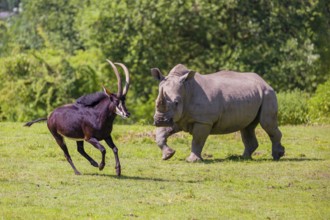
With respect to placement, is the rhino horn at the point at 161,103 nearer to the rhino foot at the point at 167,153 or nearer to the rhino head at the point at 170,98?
the rhino head at the point at 170,98

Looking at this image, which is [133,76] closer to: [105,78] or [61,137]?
[105,78]

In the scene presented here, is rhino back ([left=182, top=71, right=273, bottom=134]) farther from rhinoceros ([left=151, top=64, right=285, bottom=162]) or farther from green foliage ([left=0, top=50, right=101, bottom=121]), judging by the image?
green foliage ([left=0, top=50, right=101, bottom=121])

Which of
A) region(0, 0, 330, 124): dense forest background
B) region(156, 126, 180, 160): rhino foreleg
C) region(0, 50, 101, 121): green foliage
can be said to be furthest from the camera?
region(0, 0, 330, 124): dense forest background

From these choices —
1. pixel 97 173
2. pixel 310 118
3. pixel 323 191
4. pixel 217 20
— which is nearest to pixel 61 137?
pixel 97 173

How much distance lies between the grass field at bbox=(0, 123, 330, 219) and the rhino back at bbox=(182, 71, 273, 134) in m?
0.86

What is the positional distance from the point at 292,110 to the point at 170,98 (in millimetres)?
13835

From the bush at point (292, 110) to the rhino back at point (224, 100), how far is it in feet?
35.3

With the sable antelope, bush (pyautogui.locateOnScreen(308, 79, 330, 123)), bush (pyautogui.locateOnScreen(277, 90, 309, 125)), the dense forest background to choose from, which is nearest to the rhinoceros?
the sable antelope

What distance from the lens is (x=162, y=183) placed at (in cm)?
1905

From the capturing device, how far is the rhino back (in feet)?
74.5

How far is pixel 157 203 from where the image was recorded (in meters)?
17.0

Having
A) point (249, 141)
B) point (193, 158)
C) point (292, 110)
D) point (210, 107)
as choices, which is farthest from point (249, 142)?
point (292, 110)

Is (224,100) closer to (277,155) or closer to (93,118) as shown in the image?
(277,155)

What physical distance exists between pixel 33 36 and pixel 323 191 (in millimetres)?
46690
